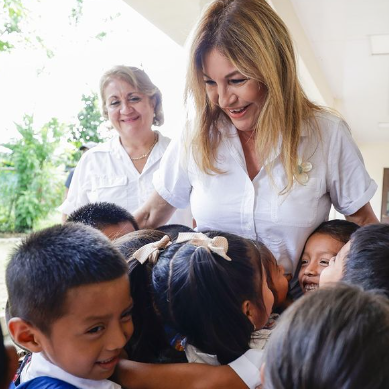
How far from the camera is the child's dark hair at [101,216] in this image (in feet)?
5.37

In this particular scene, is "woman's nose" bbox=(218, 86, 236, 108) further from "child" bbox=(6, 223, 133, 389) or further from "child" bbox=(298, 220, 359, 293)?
"child" bbox=(6, 223, 133, 389)

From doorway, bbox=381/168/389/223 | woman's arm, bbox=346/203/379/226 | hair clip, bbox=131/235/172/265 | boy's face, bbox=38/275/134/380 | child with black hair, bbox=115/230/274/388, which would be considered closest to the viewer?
boy's face, bbox=38/275/134/380

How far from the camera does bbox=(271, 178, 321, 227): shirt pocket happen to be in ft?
4.87

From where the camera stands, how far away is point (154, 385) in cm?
104

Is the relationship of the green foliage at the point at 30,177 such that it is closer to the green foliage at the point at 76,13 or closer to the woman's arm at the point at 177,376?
the green foliage at the point at 76,13

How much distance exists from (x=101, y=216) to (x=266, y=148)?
557 millimetres

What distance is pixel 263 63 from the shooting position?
56.8 inches

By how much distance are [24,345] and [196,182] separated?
0.81 meters

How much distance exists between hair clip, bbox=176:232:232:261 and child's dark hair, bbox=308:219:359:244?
0.47 meters

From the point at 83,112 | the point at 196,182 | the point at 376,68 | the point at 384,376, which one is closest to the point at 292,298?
the point at 196,182

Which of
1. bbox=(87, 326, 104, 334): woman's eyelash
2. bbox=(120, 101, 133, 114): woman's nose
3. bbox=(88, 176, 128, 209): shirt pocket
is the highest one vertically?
bbox=(120, 101, 133, 114): woman's nose

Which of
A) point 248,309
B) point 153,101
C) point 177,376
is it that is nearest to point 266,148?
point 248,309

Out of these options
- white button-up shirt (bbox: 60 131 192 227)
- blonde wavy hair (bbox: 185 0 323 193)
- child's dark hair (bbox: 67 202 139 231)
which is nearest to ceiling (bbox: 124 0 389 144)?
white button-up shirt (bbox: 60 131 192 227)

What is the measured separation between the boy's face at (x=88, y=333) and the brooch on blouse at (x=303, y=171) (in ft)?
2.32
